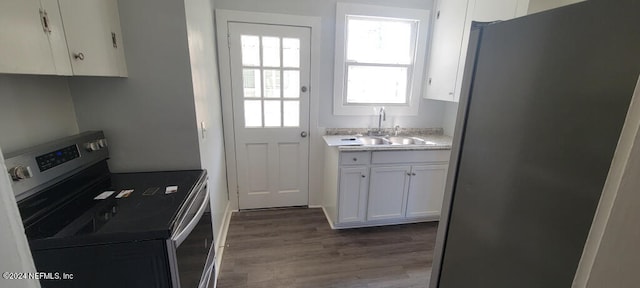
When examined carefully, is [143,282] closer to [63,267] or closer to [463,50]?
[63,267]

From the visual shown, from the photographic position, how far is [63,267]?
912 mm

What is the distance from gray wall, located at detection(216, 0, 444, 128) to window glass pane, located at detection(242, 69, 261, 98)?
0.58 meters

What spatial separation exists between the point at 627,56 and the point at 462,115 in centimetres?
48

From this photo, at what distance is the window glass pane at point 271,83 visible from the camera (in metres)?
2.56

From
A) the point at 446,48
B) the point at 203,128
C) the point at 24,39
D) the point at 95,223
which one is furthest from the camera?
the point at 446,48

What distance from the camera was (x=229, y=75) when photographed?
8.12 ft

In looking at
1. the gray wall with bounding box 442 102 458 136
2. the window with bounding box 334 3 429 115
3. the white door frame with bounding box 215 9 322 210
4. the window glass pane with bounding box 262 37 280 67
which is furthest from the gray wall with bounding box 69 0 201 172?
the gray wall with bounding box 442 102 458 136

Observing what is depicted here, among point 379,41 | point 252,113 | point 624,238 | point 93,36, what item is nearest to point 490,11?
point 379,41

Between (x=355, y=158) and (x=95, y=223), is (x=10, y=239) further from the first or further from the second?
(x=355, y=158)

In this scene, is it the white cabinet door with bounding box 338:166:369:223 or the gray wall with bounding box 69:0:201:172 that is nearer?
the gray wall with bounding box 69:0:201:172

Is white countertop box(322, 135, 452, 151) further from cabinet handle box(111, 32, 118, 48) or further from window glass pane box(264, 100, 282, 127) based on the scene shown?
cabinet handle box(111, 32, 118, 48)

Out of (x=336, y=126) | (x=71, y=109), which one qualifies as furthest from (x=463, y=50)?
(x=71, y=109)

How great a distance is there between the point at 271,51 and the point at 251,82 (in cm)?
37

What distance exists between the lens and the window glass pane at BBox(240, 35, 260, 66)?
245 centimetres
